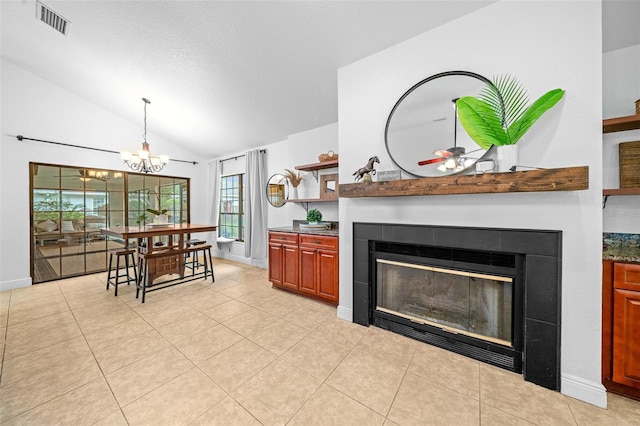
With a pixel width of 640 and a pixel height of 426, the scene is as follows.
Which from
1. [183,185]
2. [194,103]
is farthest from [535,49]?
[183,185]

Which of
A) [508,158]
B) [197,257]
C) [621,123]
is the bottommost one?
[197,257]

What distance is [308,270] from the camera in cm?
289

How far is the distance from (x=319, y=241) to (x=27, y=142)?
16.1 feet

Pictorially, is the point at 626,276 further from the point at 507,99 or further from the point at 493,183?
the point at 507,99

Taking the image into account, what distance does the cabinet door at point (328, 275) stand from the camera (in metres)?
2.64

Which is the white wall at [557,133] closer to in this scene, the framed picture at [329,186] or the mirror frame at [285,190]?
the framed picture at [329,186]

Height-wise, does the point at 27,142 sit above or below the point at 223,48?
below

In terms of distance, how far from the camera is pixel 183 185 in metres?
5.55

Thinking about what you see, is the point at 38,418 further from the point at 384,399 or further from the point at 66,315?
Result: the point at 384,399

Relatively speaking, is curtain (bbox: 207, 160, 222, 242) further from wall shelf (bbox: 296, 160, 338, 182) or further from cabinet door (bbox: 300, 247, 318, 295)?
cabinet door (bbox: 300, 247, 318, 295)

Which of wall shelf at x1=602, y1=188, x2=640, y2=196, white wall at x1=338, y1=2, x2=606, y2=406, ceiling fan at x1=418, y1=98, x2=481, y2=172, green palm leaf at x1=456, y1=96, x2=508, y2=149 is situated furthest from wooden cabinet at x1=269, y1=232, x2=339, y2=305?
wall shelf at x1=602, y1=188, x2=640, y2=196

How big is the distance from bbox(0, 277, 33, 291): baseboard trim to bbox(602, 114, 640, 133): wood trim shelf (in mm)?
7034

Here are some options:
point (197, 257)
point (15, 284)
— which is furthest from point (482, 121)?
point (15, 284)

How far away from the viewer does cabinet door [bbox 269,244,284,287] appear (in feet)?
10.6
